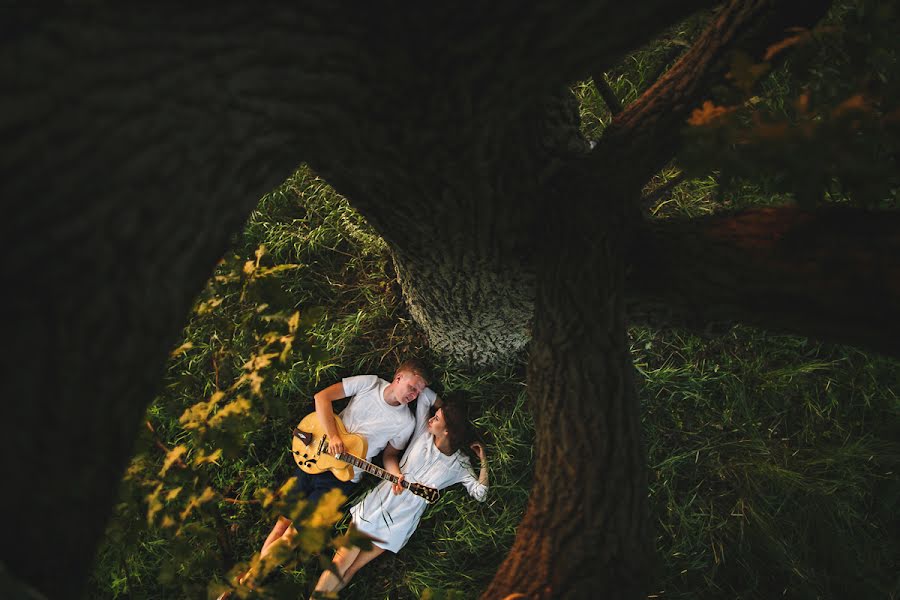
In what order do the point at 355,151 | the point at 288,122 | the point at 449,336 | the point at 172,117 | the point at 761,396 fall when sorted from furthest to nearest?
1. the point at 761,396
2. the point at 449,336
3. the point at 355,151
4. the point at 288,122
5. the point at 172,117

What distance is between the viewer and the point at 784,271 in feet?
4.78

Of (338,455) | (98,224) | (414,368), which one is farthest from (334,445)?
(98,224)

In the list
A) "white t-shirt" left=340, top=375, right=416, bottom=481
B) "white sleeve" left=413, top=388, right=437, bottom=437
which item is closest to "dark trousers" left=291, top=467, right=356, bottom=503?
"white t-shirt" left=340, top=375, right=416, bottom=481

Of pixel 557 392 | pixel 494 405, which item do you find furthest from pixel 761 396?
pixel 557 392

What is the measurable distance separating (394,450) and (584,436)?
2.19 metres

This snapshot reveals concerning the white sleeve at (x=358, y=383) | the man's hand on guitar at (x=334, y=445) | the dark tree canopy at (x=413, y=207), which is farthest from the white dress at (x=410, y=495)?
the dark tree canopy at (x=413, y=207)

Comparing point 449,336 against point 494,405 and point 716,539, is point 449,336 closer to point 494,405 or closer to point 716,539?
point 494,405

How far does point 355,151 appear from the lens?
1.42 metres

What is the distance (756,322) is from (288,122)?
134 cm

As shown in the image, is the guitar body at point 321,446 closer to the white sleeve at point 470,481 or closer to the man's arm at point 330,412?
the man's arm at point 330,412

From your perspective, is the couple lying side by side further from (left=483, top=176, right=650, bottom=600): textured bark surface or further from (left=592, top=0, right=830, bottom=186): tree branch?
(left=592, top=0, right=830, bottom=186): tree branch

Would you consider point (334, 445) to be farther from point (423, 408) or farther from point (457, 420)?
point (457, 420)

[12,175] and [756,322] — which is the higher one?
[12,175]

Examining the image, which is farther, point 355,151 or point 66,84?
point 355,151
